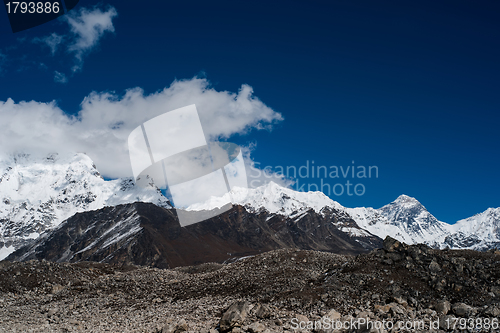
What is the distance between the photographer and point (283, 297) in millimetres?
15852

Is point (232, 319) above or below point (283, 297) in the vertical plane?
below

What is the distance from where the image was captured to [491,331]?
1124 centimetres

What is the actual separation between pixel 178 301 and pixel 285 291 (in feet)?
21.5

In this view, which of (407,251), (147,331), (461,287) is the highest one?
(407,251)

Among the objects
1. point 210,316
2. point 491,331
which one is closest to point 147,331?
point 210,316

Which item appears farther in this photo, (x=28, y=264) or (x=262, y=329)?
(x=28, y=264)

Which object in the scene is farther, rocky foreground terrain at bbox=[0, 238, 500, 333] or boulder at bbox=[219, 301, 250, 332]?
rocky foreground terrain at bbox=[0, 238, 500, 333]

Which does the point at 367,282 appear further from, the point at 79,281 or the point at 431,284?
the point at 79,281


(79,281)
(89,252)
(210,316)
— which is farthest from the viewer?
(89,252)

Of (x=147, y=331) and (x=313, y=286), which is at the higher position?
(x=313, y=286)

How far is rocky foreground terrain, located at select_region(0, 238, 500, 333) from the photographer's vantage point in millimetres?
13102

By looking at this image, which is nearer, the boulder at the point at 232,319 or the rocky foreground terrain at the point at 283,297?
the boulder at the point at 232,319

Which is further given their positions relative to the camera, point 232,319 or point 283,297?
point 283,297

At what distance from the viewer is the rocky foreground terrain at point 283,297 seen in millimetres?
13102
